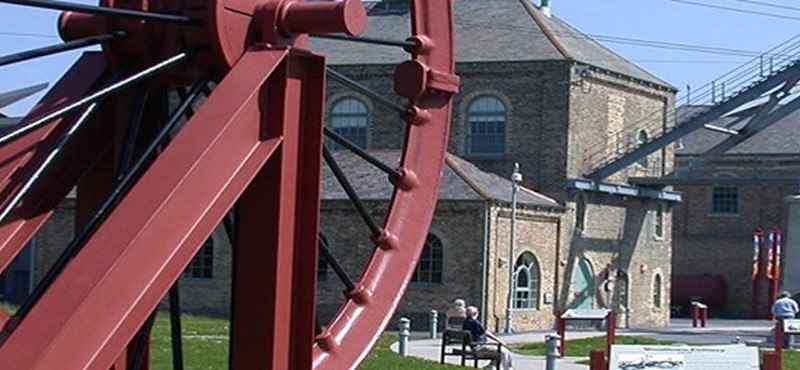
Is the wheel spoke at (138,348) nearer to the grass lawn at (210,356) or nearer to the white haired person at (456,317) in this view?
the grass lawn at (210,356)

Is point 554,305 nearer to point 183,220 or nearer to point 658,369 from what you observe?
point 658,369

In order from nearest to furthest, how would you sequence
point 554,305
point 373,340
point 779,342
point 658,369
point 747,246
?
1. point 373,340
2. point 658,369
3. point 779,342
4. point 554,305
5. point 747,246

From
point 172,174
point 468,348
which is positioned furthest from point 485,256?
point 172,174

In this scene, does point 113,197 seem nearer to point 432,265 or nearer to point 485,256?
point 485,256

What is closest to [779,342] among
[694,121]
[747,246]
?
[694,121]

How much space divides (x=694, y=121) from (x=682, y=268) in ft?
58.3

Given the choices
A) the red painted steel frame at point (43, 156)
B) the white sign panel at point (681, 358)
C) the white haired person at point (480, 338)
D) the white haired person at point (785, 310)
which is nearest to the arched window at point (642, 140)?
the white haired person at point (785, 310)

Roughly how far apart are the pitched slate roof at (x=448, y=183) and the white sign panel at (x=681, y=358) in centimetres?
2880

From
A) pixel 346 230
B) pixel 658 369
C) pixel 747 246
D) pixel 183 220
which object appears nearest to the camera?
pixel 183 220

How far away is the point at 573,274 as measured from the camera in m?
53.6

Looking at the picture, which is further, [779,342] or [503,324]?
[503,324]

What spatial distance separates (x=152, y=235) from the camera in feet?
21.5

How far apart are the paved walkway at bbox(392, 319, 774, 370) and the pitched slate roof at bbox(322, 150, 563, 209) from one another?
3832 millimetres

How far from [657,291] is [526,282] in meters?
10.7
